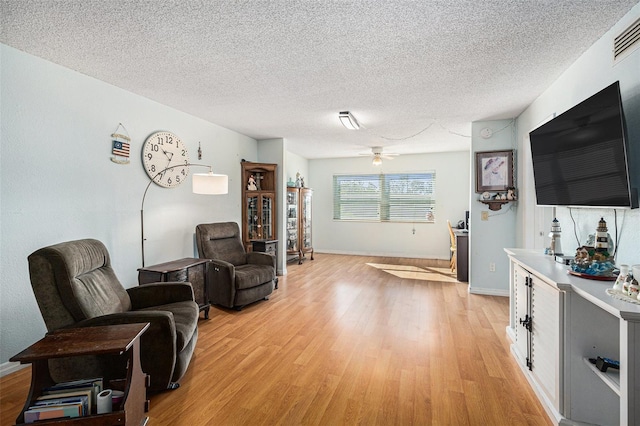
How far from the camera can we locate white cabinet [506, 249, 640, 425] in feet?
4.15

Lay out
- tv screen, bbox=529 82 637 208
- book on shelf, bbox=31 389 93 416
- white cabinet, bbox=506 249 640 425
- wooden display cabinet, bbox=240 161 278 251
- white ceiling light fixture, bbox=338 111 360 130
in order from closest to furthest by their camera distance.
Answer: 1. white cabinet, bbox=506 249 640 425
2. book on shelf, bbox=31 389 93 416
3. tv screen, bbox=529 82 637 208
4. white ceiling light fixture, bbox=338 111 360 130
5. wooden display cabinet, bbox=240 161 278 251

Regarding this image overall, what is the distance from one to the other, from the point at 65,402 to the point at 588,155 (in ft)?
10.8

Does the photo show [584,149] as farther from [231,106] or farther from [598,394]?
[231,106]

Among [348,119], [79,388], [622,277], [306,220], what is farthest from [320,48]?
[306,220]

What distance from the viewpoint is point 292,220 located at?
627 cm

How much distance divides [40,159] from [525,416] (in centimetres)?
391

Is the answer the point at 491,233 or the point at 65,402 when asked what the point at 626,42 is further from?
the point at 65,402

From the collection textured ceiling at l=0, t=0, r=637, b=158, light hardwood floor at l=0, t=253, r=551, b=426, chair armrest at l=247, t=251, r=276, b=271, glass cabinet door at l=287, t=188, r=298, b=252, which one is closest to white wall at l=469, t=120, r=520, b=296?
light hardwood floor at l=0, t=253, r=551, b=426

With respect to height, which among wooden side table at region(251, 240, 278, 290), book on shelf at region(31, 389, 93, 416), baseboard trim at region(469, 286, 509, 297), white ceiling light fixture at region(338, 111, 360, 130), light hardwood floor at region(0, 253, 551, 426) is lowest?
light hardwood floor at region(0, 253, 551, 426)

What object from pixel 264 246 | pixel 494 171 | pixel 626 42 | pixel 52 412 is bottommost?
pixel 52 412

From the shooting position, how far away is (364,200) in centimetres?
767

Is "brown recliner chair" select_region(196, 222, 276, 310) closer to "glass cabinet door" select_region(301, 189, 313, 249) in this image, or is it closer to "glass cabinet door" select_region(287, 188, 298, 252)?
"glass cabinet door" select_region(287, 188, 298, 252)

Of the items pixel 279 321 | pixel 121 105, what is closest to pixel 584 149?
pixel 279 321

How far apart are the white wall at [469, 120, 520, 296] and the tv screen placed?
177cm
